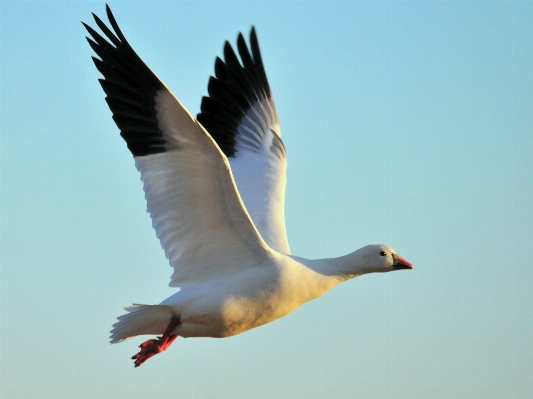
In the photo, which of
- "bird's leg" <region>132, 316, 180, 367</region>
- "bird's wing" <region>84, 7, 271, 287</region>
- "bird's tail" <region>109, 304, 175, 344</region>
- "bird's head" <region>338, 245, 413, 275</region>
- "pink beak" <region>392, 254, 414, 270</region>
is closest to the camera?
"bird's wing" <region>84, 7, 271, 287</region>

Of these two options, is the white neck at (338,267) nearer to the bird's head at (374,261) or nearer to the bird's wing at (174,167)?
the bird's head at (374,261)

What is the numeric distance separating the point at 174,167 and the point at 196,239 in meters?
0.90

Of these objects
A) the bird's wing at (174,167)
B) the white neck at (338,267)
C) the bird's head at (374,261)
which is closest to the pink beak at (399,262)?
the bird's head at (374,261)

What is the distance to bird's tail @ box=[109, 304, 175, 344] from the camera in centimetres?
1120

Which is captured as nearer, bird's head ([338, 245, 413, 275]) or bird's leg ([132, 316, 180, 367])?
bird's leg ([132, 316, 180, 367])

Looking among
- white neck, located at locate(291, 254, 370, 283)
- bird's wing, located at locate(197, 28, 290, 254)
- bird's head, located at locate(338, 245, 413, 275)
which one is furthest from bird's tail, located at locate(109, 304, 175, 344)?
bird's wing, located at locate(197, 28, 290, 254)

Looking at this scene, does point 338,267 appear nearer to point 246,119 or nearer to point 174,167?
point 174,167

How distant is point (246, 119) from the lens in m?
14.2

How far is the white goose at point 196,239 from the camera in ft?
34.8

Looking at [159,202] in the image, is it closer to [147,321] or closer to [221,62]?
[147,321]

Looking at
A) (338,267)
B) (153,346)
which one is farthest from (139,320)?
(338,267)

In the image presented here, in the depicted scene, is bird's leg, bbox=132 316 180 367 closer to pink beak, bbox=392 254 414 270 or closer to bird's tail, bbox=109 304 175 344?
bird's tail, bbox=109 304 175 344

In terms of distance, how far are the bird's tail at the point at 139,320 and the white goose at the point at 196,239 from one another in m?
0.01

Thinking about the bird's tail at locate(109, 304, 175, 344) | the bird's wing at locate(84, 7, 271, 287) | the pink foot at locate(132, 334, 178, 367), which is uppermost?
the bird's wing at locate(84, 7, 271, 287)
